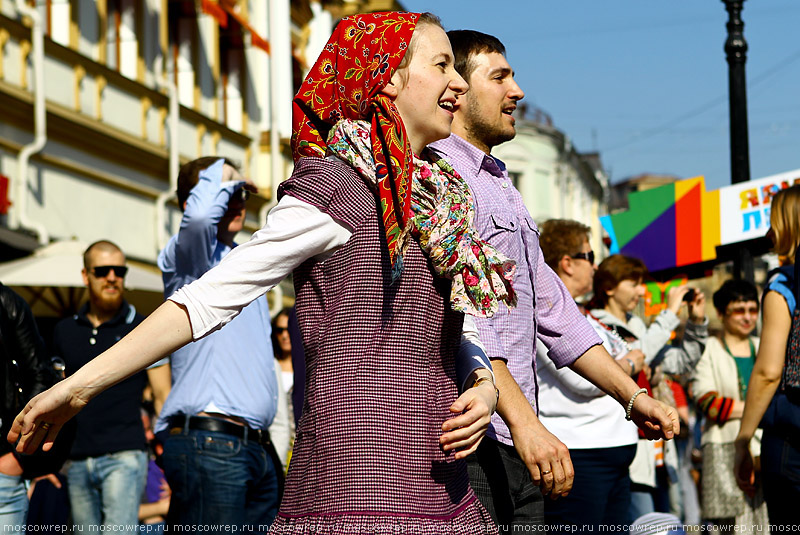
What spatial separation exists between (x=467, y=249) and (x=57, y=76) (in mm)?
14058

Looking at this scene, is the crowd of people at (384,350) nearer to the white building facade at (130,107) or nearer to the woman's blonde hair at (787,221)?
the woman's blonde hair at (787,221)

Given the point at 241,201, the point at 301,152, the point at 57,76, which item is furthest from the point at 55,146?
the point at 301,152

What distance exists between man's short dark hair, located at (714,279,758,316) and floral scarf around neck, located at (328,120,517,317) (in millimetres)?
6562

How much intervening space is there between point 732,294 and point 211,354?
5227mm

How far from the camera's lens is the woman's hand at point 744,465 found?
5.51 metres

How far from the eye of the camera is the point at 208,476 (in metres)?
5.20

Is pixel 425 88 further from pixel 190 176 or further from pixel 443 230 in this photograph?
pixel 190 176

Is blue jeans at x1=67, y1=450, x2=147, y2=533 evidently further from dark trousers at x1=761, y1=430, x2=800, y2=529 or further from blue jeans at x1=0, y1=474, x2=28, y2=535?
dark trousers at x1=761, y1=430, x2=800, y2=529

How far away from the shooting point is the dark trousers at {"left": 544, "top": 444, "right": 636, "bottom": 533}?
5.30 metres

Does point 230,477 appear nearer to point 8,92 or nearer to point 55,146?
point 8,92

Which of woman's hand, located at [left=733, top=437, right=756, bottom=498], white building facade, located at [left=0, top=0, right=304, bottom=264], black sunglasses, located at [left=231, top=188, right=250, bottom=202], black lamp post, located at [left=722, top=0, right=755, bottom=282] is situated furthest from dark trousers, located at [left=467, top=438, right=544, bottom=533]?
white building facade, located at [left=0, top=0, right=304, bottom=264]

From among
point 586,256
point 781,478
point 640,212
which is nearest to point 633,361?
point 586,256

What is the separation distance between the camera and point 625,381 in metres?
4.12

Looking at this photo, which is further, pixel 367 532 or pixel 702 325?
pixel 702 325
